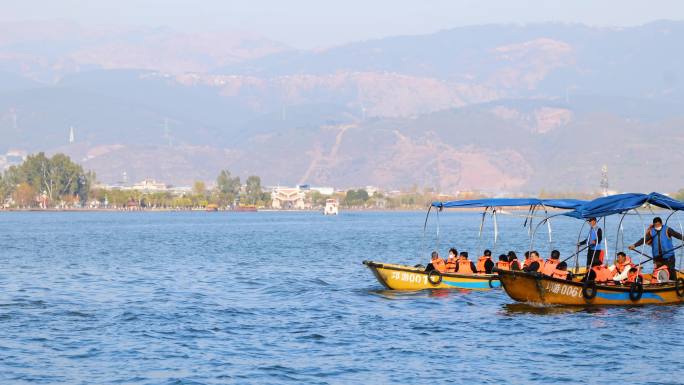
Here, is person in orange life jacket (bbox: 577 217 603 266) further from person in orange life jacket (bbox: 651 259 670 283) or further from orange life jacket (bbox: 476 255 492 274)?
orange life jacket (bbox: 476 255 492 274)

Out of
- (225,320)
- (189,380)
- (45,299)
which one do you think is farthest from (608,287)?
(45,299)

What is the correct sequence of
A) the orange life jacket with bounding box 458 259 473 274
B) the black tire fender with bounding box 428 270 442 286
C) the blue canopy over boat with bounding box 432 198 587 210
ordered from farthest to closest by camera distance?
the orange life jacket with bounding box 458 259 473 274 < the blue canopy over boat with bounding box 432 198 587 210 < the black tire fender with bounding box 428 270 442 286

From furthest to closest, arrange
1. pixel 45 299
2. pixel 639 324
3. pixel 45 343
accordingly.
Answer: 1. pixel 45 299
2. pixel 639 324
3. pixel 45 343

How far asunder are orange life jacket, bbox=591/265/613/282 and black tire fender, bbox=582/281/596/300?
997 millimetres

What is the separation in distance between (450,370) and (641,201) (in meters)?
14.0

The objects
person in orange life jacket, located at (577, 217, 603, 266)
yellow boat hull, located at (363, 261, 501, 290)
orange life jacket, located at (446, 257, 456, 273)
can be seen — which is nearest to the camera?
person in orange life jacket, located at (577, 217, 603, 266)

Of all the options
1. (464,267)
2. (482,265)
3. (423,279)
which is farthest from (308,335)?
(482,265)

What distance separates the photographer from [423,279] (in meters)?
44.1

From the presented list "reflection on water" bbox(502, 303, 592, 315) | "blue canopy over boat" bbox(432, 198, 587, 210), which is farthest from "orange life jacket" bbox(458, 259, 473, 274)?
"reflection on water" bbox(502, 303, 592, 315)

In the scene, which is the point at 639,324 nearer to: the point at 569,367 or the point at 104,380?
the point at 569,367

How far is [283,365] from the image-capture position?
28781 mm

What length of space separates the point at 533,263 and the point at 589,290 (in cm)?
231

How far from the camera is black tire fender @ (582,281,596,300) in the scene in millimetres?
38125

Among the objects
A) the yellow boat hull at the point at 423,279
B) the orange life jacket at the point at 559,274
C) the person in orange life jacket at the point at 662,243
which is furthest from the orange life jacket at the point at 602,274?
the yellow boat hull at the point at 423,279
